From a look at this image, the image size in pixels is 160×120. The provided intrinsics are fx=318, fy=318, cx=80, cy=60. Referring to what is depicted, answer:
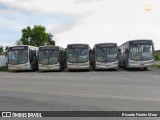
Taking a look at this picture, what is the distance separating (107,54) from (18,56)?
9.72 m

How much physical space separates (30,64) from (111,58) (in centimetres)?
893

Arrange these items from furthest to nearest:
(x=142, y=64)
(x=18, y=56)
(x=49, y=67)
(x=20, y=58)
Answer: (x=18, y=56) → (x=20, y=58) → (x=49, y=67) → (x=142, y=64)

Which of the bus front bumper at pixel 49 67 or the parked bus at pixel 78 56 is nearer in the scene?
the parked bus at pixel 78 56

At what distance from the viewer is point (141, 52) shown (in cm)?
3112

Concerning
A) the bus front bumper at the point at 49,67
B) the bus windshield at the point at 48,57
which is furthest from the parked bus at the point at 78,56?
the bus windshield at the point at 48,57

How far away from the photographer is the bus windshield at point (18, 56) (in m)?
34.2

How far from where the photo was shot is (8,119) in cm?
843

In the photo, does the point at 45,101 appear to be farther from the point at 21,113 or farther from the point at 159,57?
the point at 159,57

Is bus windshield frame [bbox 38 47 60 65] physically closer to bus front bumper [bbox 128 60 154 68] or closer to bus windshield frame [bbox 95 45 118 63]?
bus windshield frame [bbox 95 45 118 63]

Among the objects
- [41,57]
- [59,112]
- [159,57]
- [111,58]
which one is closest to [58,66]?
[41,57]

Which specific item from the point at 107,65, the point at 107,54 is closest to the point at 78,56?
the point at 107,54

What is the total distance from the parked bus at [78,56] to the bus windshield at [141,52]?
15.0 ft

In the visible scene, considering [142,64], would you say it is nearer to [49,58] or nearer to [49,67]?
[49,67]

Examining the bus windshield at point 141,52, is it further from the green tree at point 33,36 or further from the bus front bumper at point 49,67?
the green tree at point 33,36
